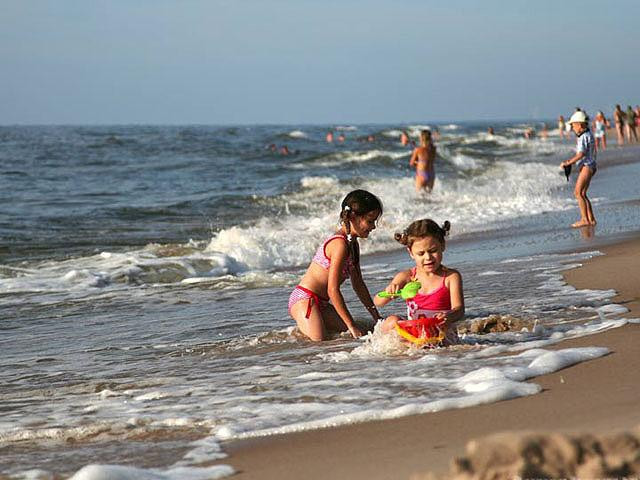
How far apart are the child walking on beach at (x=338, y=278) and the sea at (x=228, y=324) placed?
8.1 inches

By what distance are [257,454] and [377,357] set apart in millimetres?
1972

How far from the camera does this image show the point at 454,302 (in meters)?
6.09

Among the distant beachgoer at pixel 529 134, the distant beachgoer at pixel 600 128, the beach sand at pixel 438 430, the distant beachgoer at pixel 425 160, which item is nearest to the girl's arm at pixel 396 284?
the beach sand at pixel 438 430

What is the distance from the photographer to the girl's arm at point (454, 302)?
5965 millimetres

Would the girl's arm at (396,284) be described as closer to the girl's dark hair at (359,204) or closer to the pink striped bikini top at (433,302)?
the pink striped bikini top at (433,302)

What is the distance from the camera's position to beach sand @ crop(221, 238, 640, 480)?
3.60 m

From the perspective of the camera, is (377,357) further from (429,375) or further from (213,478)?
(213,478)

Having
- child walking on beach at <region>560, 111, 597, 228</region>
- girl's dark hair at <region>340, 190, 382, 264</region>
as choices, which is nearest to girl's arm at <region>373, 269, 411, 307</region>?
girl's dark hair at <region>340, 190, 382, 264</region>

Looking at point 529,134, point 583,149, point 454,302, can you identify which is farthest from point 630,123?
point 454,302

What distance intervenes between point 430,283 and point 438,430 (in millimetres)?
2274

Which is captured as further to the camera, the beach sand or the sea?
the sea

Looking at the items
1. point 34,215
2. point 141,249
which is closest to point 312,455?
point 141,249

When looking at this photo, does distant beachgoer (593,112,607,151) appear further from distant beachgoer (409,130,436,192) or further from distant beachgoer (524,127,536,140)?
distant beachgoer (524,127,536,140)

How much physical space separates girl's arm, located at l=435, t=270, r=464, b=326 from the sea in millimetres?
185
